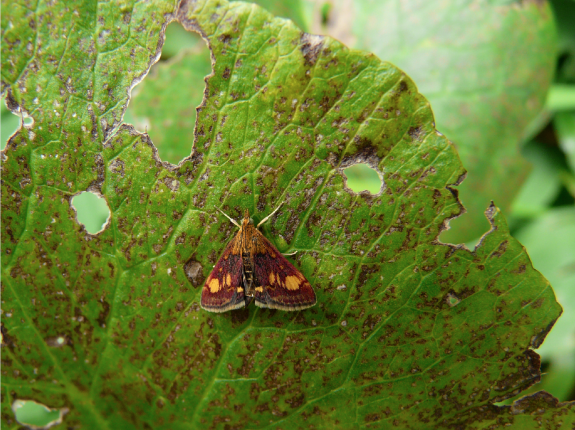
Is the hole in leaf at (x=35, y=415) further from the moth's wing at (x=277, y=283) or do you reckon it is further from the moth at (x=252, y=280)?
the moth's wing at (x=277, y=283)

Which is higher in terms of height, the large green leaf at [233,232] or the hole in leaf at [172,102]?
the hole in leaf at [172,102]

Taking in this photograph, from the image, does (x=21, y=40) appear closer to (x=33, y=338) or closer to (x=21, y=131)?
(x=21, y=131)

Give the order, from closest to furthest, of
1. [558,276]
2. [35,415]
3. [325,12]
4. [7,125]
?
[35,415]
[7,125]
[325,12]
[558,276]

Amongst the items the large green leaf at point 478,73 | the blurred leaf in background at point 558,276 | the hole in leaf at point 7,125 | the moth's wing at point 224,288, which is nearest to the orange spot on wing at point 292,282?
the moth's wing at point 224,288

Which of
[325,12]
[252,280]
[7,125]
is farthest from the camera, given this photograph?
[325,12]

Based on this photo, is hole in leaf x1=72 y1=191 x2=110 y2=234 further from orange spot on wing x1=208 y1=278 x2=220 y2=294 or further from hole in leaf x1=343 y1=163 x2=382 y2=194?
hole in leaf x1=343 y1=163 x2=382 y2=194

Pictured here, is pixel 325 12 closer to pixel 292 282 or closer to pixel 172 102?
pixel 172 102

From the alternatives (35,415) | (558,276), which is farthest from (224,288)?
(558,276)

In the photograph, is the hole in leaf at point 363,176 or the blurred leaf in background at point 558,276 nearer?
the hole in leaf at point 363,176
